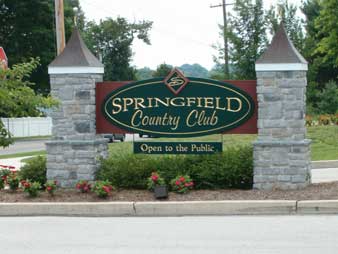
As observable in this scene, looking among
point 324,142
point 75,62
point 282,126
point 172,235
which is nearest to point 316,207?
point 282,126

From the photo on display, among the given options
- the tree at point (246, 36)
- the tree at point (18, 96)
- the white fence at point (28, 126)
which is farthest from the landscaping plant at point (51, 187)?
the white fence at point (28, 126)

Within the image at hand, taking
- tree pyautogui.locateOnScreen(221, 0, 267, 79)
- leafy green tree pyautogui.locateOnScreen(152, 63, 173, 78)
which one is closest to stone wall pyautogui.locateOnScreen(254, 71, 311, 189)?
tree pyautogui.locateOnScreen(221, 0, 267, 79)

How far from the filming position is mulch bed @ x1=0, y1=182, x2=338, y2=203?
38.7 ft

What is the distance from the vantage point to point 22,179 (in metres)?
13.4

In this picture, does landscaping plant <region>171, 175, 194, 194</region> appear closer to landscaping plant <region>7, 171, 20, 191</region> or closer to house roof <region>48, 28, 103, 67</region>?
house roof <region>48, 28, 103, 67</region>

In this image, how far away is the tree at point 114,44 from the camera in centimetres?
6738

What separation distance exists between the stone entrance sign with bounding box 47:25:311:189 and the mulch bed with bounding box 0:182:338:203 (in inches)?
14.3

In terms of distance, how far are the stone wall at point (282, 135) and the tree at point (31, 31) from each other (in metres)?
37.7

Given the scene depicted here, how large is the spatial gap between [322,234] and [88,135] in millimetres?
5549

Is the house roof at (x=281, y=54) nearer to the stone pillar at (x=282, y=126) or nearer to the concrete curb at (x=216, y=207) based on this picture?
the stone pillar at (x=282, y=126)

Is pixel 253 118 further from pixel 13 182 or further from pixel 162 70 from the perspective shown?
pixel 162 70

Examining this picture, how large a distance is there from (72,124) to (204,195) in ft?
9.86

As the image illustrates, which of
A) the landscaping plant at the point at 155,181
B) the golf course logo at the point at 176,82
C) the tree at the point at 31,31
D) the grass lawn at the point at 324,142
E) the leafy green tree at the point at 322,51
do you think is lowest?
the landscaping plant at the point at 155,181

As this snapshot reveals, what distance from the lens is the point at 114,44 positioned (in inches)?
2680
